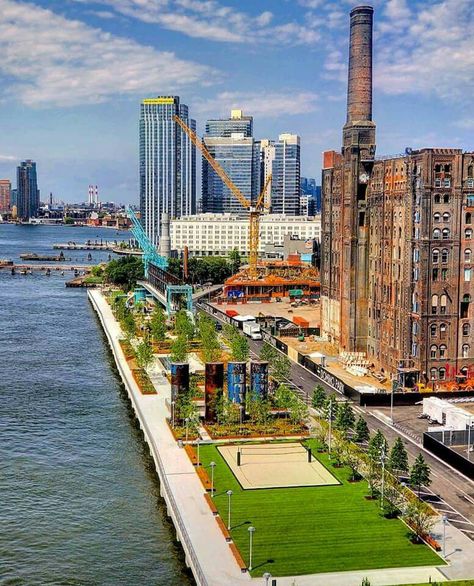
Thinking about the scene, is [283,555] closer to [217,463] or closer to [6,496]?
[217,463]

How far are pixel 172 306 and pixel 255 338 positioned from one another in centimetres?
2438

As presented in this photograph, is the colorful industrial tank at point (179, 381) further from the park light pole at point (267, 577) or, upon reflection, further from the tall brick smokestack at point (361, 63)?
the tall brick smokestack at point (361, 63)

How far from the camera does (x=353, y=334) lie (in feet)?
328

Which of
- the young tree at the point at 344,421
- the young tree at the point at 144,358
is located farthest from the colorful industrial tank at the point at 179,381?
the young tree at the point at 144,358

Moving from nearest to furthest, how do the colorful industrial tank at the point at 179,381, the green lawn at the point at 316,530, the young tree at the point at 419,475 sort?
the green lawn at the point at 316,530
the young tree at the point at 419,475
the colorful industrial tank at the point at 179,381

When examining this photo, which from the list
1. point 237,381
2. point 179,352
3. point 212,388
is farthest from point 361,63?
point 212,388

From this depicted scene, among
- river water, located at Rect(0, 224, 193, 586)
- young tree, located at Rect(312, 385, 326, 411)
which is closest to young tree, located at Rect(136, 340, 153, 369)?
river water, located at Rect(0, 224, 193, 586)

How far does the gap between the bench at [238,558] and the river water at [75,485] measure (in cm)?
288

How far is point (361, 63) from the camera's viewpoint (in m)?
101

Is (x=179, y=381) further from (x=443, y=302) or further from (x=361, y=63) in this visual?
(x=361, y=63)

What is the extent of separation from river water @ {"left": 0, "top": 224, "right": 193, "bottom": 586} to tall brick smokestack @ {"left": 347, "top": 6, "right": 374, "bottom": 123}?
4346 cm

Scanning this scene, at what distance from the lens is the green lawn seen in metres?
44.8

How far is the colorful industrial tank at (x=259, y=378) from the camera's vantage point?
245 feet

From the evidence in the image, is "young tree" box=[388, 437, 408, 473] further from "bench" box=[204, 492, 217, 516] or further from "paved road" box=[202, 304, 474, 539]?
"bench" box=[204, 492, 217, 516]
